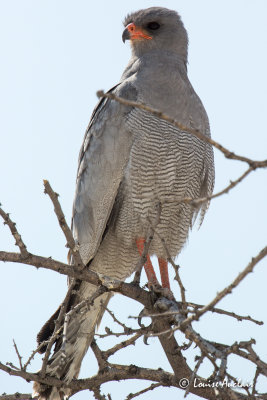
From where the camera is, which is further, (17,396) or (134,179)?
(134,179)

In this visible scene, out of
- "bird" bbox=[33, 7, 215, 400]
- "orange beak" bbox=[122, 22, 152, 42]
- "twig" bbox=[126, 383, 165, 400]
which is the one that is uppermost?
"orange beak" bbox=[122, 22, 152, 42]

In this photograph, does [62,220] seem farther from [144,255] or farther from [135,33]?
[135,33]

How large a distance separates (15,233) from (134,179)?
5.91ft

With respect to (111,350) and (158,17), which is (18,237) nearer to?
(111,350)

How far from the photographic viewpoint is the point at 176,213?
6137 mm

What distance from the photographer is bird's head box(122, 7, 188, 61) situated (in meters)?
6.67

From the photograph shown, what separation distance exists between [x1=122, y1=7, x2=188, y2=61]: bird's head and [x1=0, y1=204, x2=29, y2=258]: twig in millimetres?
3047

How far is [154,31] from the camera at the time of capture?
22.1 ft

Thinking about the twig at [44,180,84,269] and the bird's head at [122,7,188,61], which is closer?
the twig at [44,180,84,269]

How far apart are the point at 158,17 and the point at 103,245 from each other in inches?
94.5

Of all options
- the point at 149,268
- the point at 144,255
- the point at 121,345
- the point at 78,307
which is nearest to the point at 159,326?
the point at 121,345

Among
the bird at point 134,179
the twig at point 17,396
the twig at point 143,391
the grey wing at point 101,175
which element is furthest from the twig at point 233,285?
the grey wing at point 101,175

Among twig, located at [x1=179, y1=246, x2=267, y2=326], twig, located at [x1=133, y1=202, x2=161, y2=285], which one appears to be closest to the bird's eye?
twig, located at [x1=133, y1=202, x2=161, y2=285]

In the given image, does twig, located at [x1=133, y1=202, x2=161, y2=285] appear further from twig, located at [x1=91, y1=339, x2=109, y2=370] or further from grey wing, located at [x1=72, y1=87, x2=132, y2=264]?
grey wing, located at [x1=72, y1=87, x2=132, y2=264]
